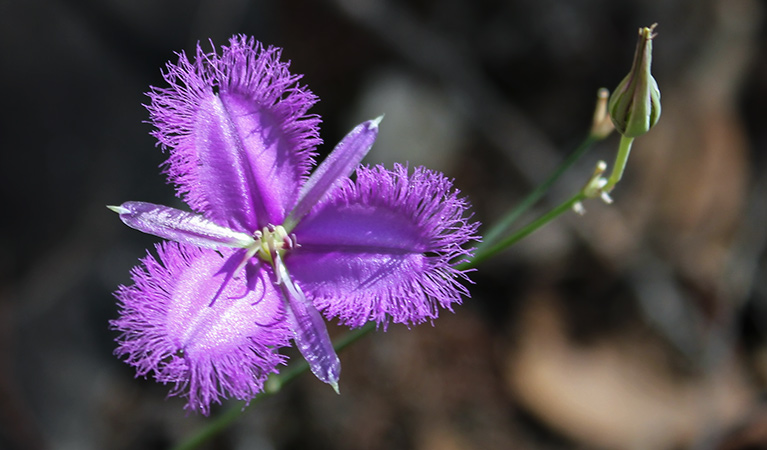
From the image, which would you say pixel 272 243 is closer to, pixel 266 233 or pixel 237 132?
pixel 266 233

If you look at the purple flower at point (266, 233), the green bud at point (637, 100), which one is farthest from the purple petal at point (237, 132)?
the green bud at point (637, 100)

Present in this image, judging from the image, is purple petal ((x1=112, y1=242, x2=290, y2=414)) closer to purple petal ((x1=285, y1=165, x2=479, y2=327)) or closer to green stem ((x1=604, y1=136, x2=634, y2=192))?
purple petal ((x1=285, y1=165, x2=479, y2=327))

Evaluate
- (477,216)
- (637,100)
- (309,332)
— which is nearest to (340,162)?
(309,332)

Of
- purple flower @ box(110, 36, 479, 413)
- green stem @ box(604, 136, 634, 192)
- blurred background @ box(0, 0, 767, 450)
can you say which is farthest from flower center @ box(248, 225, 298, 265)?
blurred background @ box(0, 0, 767, 450)

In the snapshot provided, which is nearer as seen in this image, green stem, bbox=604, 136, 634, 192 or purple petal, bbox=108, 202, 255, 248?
purple petal, bbox=108, 202, 255, 248

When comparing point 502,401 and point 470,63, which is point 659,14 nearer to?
point 470,63

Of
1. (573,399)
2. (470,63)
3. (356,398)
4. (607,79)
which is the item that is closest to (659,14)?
(607,79)
